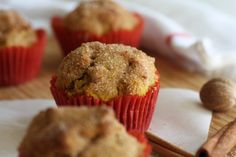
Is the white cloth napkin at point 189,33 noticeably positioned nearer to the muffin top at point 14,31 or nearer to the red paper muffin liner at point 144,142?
the muffin top at point 14,31

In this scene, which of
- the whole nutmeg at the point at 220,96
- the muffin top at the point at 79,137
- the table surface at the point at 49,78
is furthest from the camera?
the table surface at the point at 49,78

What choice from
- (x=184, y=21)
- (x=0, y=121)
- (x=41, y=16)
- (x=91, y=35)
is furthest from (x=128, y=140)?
(x=41, y=16)

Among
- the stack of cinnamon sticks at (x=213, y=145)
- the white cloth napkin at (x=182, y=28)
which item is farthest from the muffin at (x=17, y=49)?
the stack of cinnamon sticks at (x=213, y=145)

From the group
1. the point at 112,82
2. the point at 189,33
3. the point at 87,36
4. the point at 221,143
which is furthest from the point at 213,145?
the point at 189,33

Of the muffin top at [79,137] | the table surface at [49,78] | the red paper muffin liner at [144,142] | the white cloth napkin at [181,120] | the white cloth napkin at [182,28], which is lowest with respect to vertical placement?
the table surface at [49,78]

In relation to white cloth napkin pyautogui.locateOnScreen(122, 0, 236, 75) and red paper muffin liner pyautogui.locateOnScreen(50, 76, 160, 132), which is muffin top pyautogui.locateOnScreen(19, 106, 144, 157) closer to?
red paper muffin liner pyautogui.locateOnScreen(50, 76, 160, 132)

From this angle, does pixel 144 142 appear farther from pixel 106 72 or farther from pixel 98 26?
pixel 98 26

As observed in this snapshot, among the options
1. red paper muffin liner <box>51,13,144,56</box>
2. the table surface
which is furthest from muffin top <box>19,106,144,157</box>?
red paper muffin liner <box>51,13,144,56</box>
